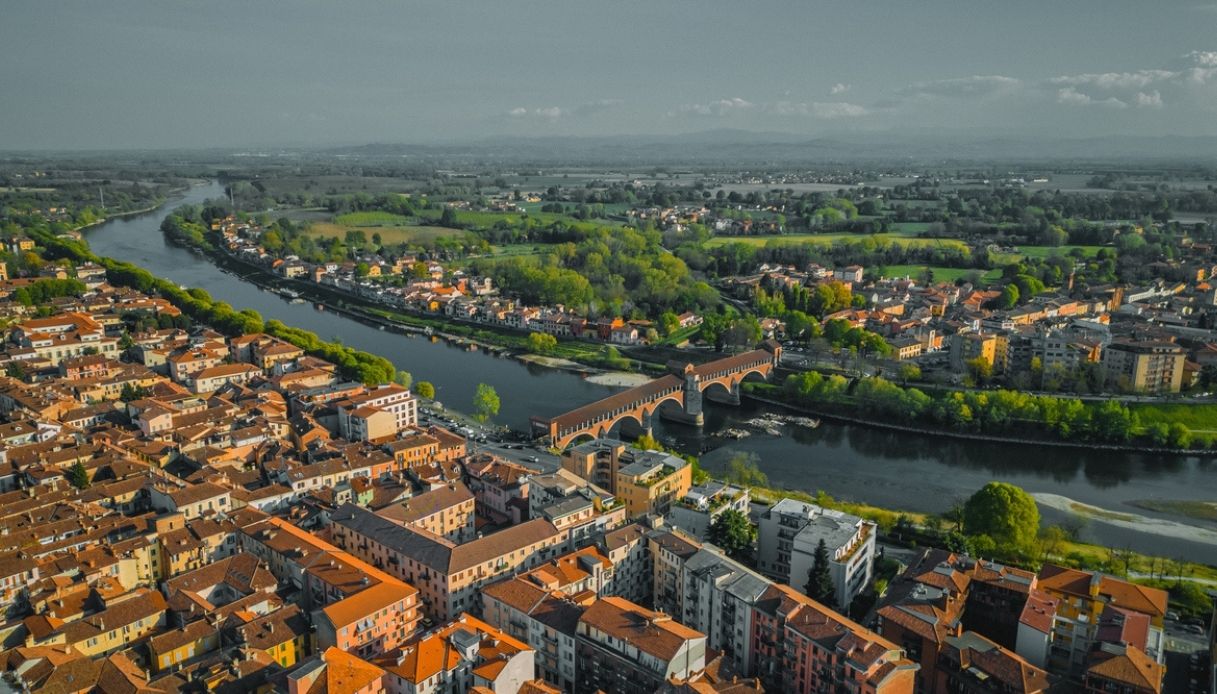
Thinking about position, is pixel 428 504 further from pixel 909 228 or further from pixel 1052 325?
pixel 909 228

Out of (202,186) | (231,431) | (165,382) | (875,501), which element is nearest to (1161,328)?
(875,501)

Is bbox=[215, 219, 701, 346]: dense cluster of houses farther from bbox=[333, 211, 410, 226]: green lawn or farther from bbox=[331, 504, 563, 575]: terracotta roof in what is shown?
bbox=[331, 504, 563, 575]: terracotta roof

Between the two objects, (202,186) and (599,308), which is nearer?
(599,308)

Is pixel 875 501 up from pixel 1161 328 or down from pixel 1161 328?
down

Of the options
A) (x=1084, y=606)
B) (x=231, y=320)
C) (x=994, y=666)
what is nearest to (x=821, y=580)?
(x=994, y=666)

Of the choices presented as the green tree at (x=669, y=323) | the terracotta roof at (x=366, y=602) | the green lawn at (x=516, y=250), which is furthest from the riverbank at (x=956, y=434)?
the green lawn at (x=516, y=250)

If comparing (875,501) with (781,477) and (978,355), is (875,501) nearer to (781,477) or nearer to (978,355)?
(781,477)

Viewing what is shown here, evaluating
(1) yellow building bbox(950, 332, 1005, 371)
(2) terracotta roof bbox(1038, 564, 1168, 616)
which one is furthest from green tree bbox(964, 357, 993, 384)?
(2) terracotta roof bbox(1038, 564, 1168, 616)
